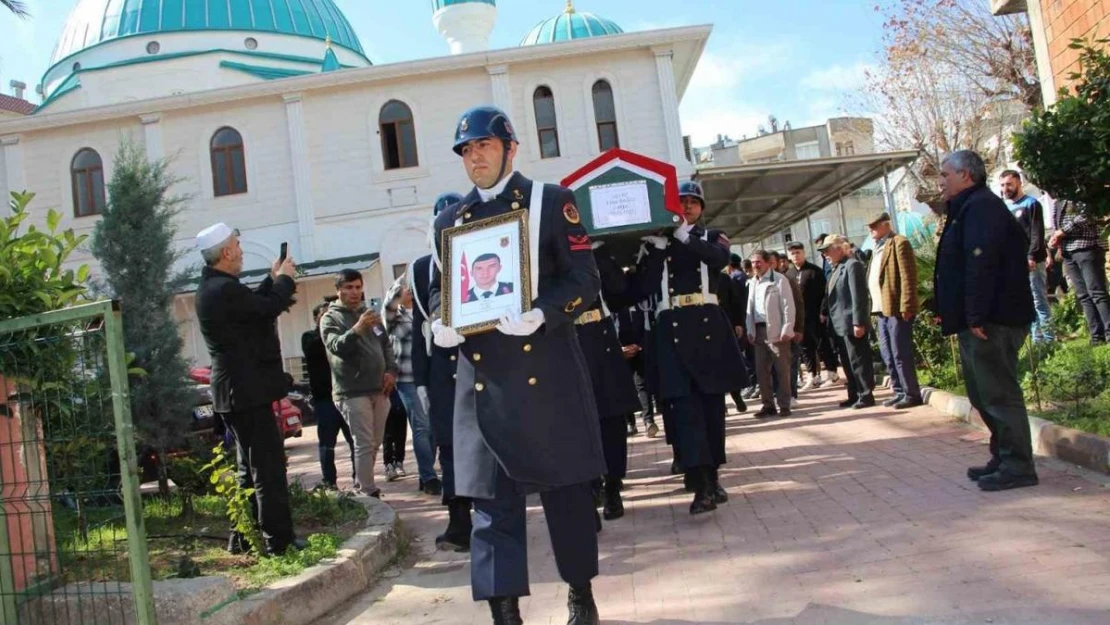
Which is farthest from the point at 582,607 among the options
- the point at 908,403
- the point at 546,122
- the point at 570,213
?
the point at 546,122

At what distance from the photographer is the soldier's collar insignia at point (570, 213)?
3.91 meters

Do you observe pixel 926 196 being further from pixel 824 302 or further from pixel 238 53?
pixel 238 53

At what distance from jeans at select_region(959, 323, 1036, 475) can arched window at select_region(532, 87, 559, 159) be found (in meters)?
21.8

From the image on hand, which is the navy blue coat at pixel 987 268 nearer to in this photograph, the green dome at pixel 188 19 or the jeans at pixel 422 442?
the jeans at pixel 422 442

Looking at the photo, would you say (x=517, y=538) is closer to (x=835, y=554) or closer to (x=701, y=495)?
(x=835, y=554)

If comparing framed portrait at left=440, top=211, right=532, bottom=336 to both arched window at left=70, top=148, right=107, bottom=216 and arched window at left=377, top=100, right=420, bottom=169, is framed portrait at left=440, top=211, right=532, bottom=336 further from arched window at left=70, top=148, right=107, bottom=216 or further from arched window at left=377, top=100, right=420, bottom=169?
arched window at left=70, top=148, right=107, bottom=216

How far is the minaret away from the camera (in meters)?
30.6

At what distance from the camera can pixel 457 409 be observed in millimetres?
3891

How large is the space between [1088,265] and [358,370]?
7.16 meters

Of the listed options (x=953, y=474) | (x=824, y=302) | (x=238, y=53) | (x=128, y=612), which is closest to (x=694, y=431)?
(x=953, y=474)

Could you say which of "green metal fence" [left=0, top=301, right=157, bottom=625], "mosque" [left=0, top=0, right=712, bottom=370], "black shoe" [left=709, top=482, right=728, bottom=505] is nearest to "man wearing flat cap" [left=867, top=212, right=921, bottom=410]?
"black shoe" [left=709, top=482, right=728, bottom=505]

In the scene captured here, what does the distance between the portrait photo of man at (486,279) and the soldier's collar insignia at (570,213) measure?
0.36m

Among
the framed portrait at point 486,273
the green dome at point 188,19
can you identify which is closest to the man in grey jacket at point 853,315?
the framed portrait at point 486,273

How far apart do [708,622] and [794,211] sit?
21.3m
